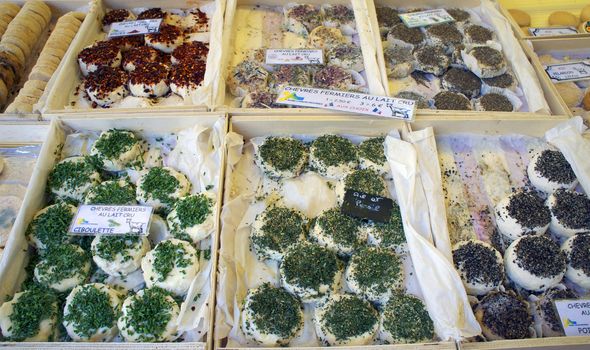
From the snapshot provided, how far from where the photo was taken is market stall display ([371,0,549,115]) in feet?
8.16

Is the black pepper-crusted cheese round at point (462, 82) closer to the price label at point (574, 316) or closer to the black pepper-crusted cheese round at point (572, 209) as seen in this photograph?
the black pepper-crusted cheese round at point (572, 209)

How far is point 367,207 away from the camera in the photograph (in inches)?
79.7

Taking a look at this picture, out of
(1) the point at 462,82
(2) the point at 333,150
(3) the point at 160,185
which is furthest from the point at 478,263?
(3) the point at 160,185

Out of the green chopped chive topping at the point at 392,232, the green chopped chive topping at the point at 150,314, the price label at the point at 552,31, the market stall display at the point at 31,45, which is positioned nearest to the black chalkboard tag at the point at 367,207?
the green chopped chive topping at the point at 392,232

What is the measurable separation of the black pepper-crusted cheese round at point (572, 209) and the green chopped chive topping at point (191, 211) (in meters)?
1.60

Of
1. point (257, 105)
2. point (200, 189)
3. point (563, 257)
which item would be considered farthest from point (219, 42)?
point (563, 257)

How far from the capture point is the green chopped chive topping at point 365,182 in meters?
2.08

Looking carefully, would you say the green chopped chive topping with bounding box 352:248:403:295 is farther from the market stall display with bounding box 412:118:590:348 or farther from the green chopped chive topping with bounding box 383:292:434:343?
the market stall display with bounding box 412:118:590:348

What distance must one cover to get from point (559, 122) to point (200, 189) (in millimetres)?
1863

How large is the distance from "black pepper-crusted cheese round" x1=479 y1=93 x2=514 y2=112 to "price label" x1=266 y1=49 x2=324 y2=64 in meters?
0.94

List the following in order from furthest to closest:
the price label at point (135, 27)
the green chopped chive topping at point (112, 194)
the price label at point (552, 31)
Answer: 1. the price label at point (552, 31)
2. the price label at point (135, 27)
3. the green chopped chive topping at point (112, 194)

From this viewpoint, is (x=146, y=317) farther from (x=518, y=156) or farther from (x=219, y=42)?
(x=518, y=156)

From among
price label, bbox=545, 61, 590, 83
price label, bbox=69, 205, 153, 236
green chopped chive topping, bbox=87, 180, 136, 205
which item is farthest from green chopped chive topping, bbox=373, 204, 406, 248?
price label, bbox=545, 61, 590, 83

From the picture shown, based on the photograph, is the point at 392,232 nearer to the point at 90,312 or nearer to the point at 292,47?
the point at 90,312
